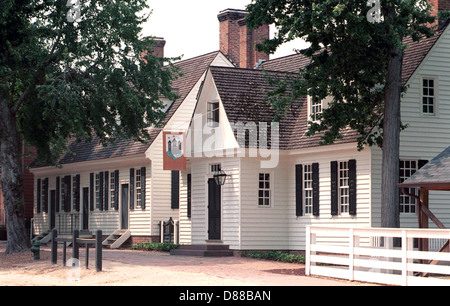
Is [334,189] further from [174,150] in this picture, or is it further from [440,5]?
[174,150]

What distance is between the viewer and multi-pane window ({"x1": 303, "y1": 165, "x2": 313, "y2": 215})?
26.9 meters

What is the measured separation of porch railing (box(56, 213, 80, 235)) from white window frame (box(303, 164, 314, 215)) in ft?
49.5

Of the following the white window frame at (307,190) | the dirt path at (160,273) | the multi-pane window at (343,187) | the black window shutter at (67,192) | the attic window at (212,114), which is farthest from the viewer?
the black window shutter at (67,192)

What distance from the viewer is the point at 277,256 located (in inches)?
1011

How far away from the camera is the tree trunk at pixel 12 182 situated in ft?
89.9

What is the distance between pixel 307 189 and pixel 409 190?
12.7 ft

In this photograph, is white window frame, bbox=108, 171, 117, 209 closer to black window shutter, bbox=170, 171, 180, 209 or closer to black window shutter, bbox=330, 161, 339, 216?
black window shutter, bbox=170, 171, 180, 209

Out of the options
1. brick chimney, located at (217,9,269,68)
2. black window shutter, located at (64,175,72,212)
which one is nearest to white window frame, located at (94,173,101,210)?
black window shutter, located at (64,175,72,212)

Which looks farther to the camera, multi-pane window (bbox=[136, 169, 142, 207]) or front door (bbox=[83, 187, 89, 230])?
front door (bbox=[83, 187, 89, 230])

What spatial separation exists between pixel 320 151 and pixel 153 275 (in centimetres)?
931

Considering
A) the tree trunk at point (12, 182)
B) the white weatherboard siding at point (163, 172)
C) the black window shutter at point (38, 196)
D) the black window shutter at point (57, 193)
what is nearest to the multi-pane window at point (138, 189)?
the white weatherboard siding at point (163, 172)

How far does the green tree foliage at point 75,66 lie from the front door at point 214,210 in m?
3.46

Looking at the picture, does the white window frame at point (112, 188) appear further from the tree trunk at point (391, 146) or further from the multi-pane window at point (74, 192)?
the tree trunk at point (391, 146)

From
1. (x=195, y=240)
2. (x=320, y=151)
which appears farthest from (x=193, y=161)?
(x=320, y=151)
